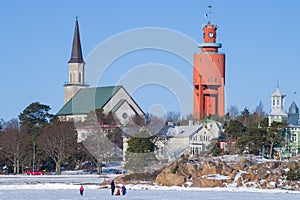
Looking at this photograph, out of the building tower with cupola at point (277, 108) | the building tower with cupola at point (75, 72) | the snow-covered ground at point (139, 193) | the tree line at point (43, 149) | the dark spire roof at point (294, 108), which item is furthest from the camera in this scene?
the building tower with cupola at point (75, 72)

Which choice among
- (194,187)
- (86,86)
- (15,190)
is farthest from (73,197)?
(86,86)

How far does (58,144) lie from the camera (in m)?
84.4

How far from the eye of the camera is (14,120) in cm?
12050

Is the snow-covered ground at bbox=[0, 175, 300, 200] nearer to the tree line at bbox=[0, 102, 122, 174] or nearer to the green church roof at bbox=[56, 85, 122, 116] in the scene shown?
the tree line at bbox=[0, 102, 122, 174]

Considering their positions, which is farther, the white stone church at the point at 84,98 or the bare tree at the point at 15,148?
the white stone church at the point at 84,98

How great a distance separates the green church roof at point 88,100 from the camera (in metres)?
127

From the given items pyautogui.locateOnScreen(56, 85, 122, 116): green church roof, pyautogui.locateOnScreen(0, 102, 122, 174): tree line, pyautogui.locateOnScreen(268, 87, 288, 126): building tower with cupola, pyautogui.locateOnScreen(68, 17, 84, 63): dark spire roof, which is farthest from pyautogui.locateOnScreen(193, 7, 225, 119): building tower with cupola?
pyautogui.locateOnScreen(68, 17, 84, 63): dark spire roof

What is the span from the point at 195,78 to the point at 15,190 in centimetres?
6332

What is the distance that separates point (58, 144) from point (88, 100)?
47.5 metres

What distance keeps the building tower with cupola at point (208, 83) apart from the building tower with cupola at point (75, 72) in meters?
32.3

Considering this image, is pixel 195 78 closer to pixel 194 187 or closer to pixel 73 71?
pixel 73 71

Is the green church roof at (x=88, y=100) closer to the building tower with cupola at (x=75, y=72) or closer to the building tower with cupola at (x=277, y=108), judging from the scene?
the building tower with cupola at (x=75, y=72)

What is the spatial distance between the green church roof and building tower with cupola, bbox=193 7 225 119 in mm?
16773

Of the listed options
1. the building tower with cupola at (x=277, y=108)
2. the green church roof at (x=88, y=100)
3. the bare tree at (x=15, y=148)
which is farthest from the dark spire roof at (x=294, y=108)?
the green church roof at (x=88, y=100)
